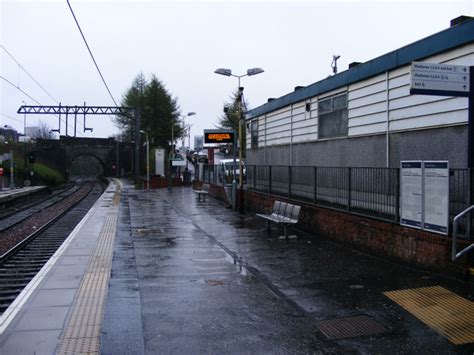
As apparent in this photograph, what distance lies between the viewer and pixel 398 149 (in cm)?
1220

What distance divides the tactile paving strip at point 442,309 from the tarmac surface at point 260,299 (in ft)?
0.35

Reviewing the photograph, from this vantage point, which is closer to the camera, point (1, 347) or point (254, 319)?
point (1, 347)

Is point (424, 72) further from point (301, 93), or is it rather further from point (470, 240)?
point (301, 93)

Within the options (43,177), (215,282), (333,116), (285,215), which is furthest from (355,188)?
(43,177)

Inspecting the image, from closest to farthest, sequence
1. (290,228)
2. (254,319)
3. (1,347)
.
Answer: (1,347)
(254,319)
(290,228)

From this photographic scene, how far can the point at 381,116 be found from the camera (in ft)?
42.9

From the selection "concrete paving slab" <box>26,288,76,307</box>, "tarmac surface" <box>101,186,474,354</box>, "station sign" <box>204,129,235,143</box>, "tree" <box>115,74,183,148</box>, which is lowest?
"tarmac surface" <box>101,186,474,354</box>

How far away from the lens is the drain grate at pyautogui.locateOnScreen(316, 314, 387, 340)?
18.4 feet

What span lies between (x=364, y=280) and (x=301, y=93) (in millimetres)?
11546

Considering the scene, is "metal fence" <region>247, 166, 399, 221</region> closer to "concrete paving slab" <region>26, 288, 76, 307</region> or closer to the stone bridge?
"concrete paving slab" <region>26, 288, 76, 307</region>

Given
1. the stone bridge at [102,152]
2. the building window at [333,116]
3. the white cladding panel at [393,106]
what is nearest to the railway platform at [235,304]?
the white cladding panel at [393,106]

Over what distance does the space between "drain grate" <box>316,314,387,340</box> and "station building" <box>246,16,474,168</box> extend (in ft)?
17.1

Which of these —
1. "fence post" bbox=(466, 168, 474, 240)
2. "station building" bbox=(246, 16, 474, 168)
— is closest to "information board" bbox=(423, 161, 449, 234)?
"fence post" bbox=(466, 168, 474, 240)

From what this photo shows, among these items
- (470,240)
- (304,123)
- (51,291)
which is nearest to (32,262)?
(51,291)
